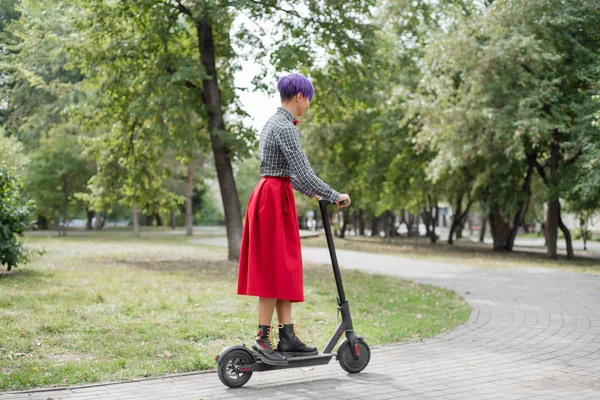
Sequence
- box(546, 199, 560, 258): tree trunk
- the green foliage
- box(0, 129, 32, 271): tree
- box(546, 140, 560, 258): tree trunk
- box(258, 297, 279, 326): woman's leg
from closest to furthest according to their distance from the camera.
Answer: box(258, 297, 279, 326): woman's leg → box(0, 129, 32, 271): tree → box(546, 140, 560, 258): tree trunk → box(546, 199, 560, 258): tree trunk → the green foliage

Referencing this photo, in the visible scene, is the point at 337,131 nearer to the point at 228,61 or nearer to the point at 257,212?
the point at 228,61

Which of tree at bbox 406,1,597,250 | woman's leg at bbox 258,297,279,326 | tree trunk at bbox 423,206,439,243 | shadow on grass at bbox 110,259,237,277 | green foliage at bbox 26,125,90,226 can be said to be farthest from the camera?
tree trunk at bbox 423,206,439,243

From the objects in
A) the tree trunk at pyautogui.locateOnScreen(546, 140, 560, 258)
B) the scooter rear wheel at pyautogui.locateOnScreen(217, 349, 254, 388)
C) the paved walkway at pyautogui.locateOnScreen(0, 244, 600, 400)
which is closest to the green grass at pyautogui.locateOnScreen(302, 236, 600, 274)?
the tree trunk at pyautogui.locateOnScreen(546, 140, 560, 258)

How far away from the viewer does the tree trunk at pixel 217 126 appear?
1616cm

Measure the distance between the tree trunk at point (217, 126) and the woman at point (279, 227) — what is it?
11162mm

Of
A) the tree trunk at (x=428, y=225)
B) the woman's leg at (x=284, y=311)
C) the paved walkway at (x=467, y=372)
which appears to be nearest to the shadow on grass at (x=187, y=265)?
the paved walkway at (x=467, y=372)

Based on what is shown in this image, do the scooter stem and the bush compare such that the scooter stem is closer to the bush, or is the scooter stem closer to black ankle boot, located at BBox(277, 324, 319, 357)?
black ankle boot, located at BBox(277, 324, 319, 357)

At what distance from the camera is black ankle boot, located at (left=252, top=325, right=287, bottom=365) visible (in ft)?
15.6

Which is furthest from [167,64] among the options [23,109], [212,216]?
[212,216]

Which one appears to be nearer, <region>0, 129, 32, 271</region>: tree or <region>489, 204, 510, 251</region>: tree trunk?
<region>0, 129, 32, 271</region>: tree

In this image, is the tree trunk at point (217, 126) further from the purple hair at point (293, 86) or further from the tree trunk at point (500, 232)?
the tree trunk at point (500, 232)

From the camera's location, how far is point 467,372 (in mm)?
5242

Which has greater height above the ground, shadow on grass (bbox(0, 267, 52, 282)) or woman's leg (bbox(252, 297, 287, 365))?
woman's leg (bbox(252, 297, 287, 365))

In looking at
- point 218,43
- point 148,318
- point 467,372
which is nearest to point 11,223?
point 148,318
